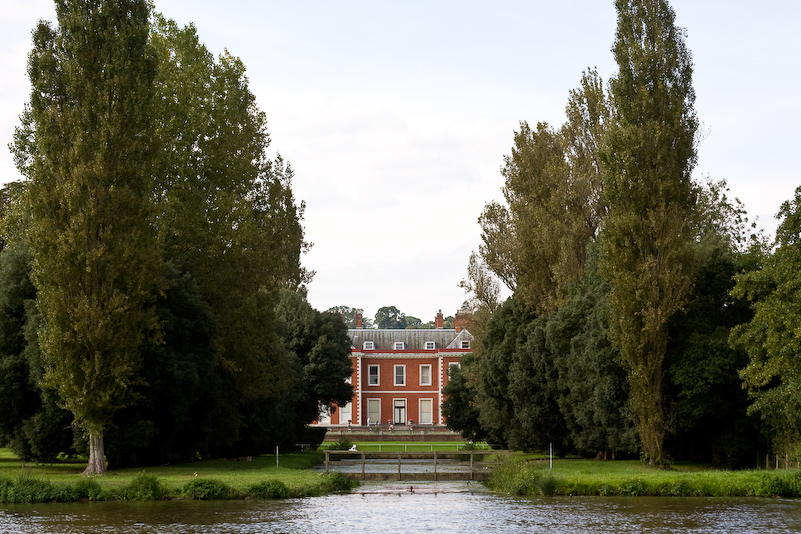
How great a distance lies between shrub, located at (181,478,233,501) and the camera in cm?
2331

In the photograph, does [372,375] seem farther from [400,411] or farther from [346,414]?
[346,414]

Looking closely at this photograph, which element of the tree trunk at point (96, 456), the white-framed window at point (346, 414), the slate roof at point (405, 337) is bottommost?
the white-framed window at point (346, 414)

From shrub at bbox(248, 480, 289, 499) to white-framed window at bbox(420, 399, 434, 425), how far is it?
60561 mm

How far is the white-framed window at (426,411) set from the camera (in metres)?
84.6

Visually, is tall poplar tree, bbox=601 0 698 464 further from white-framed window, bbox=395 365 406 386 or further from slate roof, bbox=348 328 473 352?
slate roof, bbox=348 328 473 352

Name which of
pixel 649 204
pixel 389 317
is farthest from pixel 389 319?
pixel 649 204

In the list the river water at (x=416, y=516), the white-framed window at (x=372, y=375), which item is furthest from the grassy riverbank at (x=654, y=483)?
the white-framed window at (x=372, y=375)

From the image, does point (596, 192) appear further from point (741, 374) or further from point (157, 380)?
point (157, 380)

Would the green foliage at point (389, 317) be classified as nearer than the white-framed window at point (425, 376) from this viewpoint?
No

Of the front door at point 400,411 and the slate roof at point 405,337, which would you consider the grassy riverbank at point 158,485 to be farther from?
the slate roof at point 405,337

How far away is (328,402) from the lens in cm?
5641

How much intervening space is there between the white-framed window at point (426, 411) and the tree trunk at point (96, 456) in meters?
58.3

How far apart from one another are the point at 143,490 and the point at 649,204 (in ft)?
57.9

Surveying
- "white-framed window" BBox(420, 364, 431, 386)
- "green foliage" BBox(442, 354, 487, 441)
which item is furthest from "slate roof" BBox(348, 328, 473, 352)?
"green foliage" BBox(442, 354, 487, 441)
